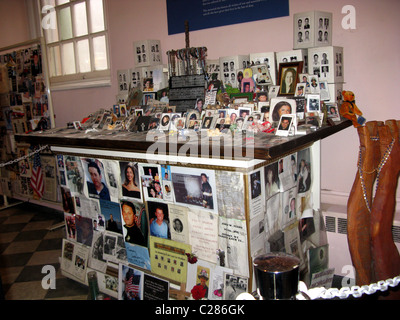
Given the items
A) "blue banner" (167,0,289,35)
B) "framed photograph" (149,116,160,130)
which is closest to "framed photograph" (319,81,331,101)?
"blue banner" (167,0,289,35)

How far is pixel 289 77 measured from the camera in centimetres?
230

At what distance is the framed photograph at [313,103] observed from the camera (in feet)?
6.77

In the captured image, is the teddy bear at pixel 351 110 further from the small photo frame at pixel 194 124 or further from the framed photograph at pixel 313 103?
the small photo frame at pixel 194 124

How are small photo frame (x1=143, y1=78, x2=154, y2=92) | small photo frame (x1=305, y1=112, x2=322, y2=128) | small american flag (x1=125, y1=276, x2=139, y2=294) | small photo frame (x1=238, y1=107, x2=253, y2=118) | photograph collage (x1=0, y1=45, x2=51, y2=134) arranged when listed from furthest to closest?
photograph collage (x1=0, y1=45, x2=51, y2=134) < small photo frame (x1=143, y1=78, x2=154, y2=92) < small american flag (x1=125, y1=276, x2=139, y2=294) < small photo frame (x1=238, y1=107, x2=253, y2=118) < small photo frame (x1=305, y1=112, x2=322, y2=128)

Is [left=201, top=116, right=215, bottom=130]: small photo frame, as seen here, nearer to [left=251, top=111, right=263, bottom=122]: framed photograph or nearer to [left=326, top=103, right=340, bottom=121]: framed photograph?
[left=251, top=111, right=263, bottom=122]: framed photograph

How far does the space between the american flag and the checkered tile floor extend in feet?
1.09

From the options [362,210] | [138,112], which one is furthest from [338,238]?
[138,112]

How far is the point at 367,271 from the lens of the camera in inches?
82.7

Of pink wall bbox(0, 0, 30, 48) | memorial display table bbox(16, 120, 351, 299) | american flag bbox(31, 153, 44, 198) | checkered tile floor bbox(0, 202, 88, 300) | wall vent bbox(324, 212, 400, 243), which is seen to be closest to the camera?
memorial display table bbox(16, 120, 351, 299)

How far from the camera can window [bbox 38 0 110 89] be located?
415 cm

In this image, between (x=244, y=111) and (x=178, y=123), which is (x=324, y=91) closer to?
(x=244, y=111)

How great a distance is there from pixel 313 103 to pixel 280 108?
0.22 m

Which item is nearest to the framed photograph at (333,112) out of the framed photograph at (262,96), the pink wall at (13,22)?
the framed photograph at (262,96)
